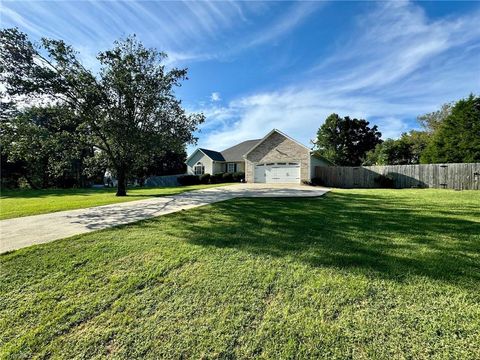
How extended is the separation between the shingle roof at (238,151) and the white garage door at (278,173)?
6687 mm

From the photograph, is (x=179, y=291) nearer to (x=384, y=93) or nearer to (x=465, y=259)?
(x=465, y=259)

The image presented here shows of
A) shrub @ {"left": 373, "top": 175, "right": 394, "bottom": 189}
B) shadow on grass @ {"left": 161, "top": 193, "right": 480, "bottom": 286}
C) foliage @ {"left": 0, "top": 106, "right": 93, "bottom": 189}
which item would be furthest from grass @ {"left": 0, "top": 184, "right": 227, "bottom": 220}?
shrub @ {"left": 373, "top": 175, "right": 394, "bottom": 189}

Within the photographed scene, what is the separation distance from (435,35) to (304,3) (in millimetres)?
5825

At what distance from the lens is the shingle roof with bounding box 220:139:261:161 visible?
96.5ft

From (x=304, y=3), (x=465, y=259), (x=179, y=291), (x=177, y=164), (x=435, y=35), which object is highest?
(x=304, y=3)

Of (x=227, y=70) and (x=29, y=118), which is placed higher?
(x=227, y=70)

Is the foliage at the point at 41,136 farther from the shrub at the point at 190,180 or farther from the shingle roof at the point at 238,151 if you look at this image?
the shingle roof at the point at 238,151

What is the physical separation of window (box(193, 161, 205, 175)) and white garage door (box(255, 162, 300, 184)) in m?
9.48

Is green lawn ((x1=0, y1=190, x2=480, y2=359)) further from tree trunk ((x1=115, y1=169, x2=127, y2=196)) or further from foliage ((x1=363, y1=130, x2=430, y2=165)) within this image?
foliage ((x1=363, y1=130, x2=430, y2=165))

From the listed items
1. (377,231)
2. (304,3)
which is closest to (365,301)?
(377,231)

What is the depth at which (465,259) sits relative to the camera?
3.55 meters

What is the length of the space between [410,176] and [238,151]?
18.5 m

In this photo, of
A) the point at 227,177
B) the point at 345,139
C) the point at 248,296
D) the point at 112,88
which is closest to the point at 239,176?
the point at 227,177

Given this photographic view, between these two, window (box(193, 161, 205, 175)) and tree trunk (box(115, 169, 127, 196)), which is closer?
tree trunk (box(115, 169, 127, 196))
